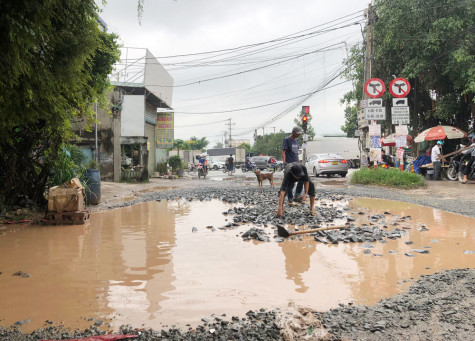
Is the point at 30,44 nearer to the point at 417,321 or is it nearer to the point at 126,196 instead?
the point at 417,321

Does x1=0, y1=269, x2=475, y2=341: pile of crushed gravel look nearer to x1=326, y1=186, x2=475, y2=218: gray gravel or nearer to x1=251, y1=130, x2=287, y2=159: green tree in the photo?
x1=326, y1=186, x2=475, y2=218: gray gravel

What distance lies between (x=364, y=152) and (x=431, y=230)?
10929 millimetres

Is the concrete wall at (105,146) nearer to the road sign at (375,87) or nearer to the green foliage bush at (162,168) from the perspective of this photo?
the green foliage bush at (162,168)

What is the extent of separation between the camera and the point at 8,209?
23.7 ft

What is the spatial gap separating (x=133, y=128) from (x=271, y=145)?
172 ft

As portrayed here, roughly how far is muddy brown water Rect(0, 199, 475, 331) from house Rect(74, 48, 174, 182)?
1239 cm

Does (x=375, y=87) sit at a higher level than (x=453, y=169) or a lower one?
higher

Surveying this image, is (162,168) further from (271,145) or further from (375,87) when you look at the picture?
(271,145)

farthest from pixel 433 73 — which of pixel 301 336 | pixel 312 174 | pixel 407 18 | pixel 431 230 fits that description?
pixel 301 336

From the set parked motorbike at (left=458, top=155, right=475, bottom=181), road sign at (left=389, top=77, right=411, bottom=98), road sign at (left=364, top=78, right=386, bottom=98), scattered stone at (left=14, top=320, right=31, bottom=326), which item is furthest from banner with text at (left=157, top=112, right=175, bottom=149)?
scattered stone at (left=14, top=320, right=31, bottom=326)

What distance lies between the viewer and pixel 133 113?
21.5m

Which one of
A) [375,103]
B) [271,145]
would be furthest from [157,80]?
[271,145]

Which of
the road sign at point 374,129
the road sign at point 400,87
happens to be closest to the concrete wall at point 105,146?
the road sign at point 374,129

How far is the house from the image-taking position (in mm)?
18375
